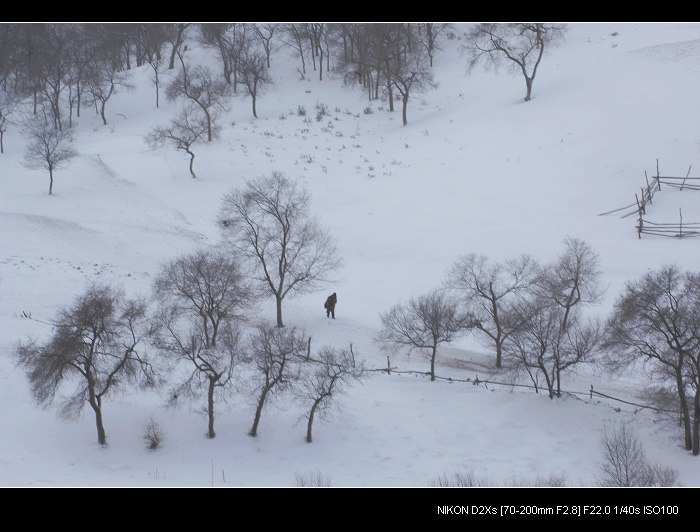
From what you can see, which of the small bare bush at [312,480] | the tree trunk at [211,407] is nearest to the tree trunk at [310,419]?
the small bare bush at [312,480]

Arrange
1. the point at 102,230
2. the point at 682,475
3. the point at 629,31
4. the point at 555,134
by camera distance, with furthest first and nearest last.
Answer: the point at 629,31, the point at 555,134, the point at 102,230, the point at 682,475

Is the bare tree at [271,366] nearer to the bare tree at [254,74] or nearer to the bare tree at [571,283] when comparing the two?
the bare tree at [571,283]

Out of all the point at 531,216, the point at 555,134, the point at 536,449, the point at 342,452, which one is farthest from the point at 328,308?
the point at 555,134

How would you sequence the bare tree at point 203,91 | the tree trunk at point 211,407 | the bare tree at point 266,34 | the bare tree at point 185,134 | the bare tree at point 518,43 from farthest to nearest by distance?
the bare tree at point 266,34 → the bare tree at point 203,91 → the bare tree at point 518,43 → the bare tree at point 185,134 → the tree trunk at point 211,407

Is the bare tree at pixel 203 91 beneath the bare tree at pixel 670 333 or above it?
above

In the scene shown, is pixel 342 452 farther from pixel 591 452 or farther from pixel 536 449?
pixel 591 452

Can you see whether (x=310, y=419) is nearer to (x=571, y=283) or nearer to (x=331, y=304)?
(x=331, y=304)

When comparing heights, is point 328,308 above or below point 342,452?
above
